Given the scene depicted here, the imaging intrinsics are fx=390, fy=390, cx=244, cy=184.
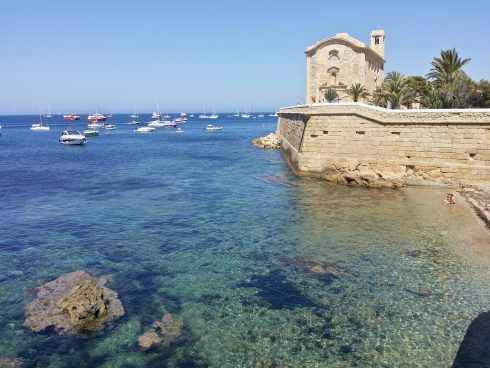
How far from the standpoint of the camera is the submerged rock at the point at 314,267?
10.4 m

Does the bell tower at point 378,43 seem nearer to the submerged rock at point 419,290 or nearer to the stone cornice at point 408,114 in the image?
the stone cornice at point 408,114

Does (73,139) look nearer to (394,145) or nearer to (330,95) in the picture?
(330,95)

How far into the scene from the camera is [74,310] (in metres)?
8.12

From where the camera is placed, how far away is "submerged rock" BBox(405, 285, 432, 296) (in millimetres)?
9289

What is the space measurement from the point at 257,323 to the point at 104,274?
486 centimetres

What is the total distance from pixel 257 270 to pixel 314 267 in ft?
5.21

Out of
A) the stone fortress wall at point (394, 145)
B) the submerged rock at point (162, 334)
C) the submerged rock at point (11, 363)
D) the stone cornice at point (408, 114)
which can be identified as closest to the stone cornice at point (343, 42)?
the stone fortress wall at point (394, 145)

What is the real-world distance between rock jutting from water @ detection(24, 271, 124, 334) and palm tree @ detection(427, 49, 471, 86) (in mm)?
34734

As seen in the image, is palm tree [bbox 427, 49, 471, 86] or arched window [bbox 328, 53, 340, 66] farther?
arched window [bbox 328, 53, 340, 66]

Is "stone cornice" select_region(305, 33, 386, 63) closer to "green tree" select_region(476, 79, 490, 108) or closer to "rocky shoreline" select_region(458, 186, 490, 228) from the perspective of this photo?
"green tree" select_region(476, 79, 490, 108)


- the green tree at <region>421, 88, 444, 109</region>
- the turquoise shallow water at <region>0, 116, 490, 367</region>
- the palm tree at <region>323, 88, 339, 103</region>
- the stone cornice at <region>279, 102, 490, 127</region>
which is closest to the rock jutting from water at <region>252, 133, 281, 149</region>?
the palm tree at <region>323, 88, 339, 103</region>

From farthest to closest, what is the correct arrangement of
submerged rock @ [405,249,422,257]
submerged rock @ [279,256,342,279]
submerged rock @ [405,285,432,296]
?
submerged rock @ [405,249,422,257]
submerged rock @ [279,256,342,279]
submerged rock @ [405,285,432,296]

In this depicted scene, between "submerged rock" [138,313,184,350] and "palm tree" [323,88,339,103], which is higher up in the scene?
"palm tree" [323,88,339,103]

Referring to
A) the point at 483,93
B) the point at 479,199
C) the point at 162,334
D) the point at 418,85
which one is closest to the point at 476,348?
the point at 162,334
